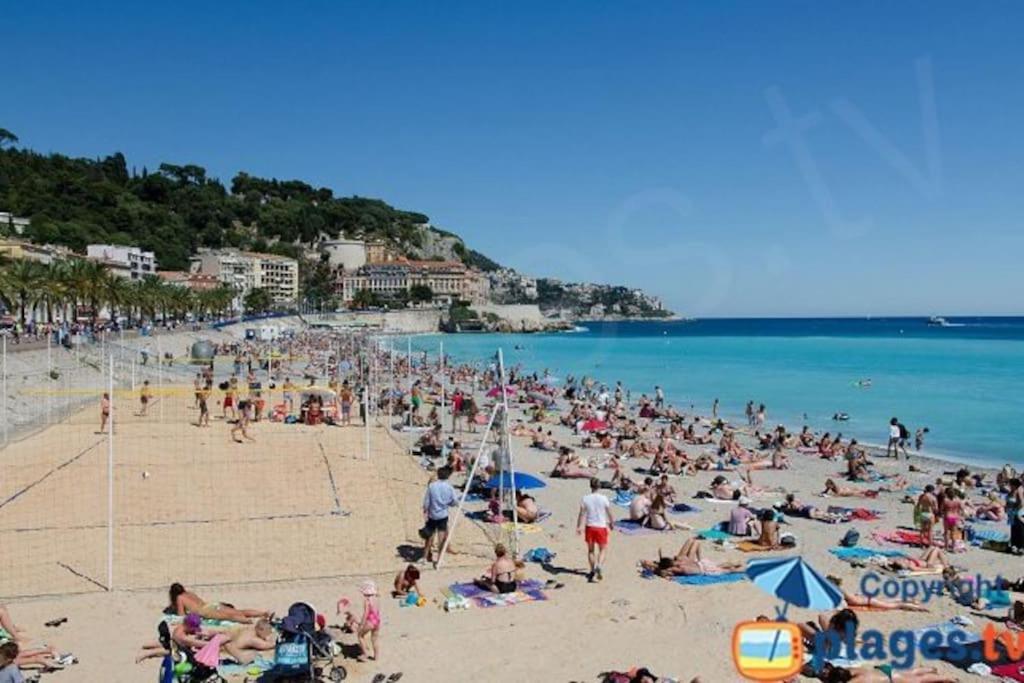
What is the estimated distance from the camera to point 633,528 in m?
11.2

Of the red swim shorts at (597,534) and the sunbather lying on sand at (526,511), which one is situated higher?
the red swim shorts at (597,534)

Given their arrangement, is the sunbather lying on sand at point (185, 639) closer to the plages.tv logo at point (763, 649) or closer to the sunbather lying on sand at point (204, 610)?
the sunbather lying on sand at point (204, 610)

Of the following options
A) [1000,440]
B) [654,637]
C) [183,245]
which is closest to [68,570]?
[654,637]

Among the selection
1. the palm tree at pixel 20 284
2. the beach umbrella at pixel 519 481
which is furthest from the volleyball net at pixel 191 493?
the palm tree at pixel 20 284

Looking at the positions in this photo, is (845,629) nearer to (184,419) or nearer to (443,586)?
(443,586)

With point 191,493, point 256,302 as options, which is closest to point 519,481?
point 191,493

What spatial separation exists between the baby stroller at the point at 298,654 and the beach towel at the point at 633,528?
5537mm

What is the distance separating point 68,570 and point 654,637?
6144 mm

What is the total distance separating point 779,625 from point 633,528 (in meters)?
5.71

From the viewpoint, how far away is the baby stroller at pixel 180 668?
572 cm

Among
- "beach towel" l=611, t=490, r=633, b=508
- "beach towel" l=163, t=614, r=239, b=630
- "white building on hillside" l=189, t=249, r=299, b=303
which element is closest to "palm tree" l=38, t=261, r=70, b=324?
"beach towel" l=611, t=490, r=633, b=508

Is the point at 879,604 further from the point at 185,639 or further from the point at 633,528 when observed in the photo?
the point at 185,639

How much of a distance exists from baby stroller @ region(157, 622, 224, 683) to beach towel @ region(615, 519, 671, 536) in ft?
Result: 20.2

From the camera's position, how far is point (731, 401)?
120ft
